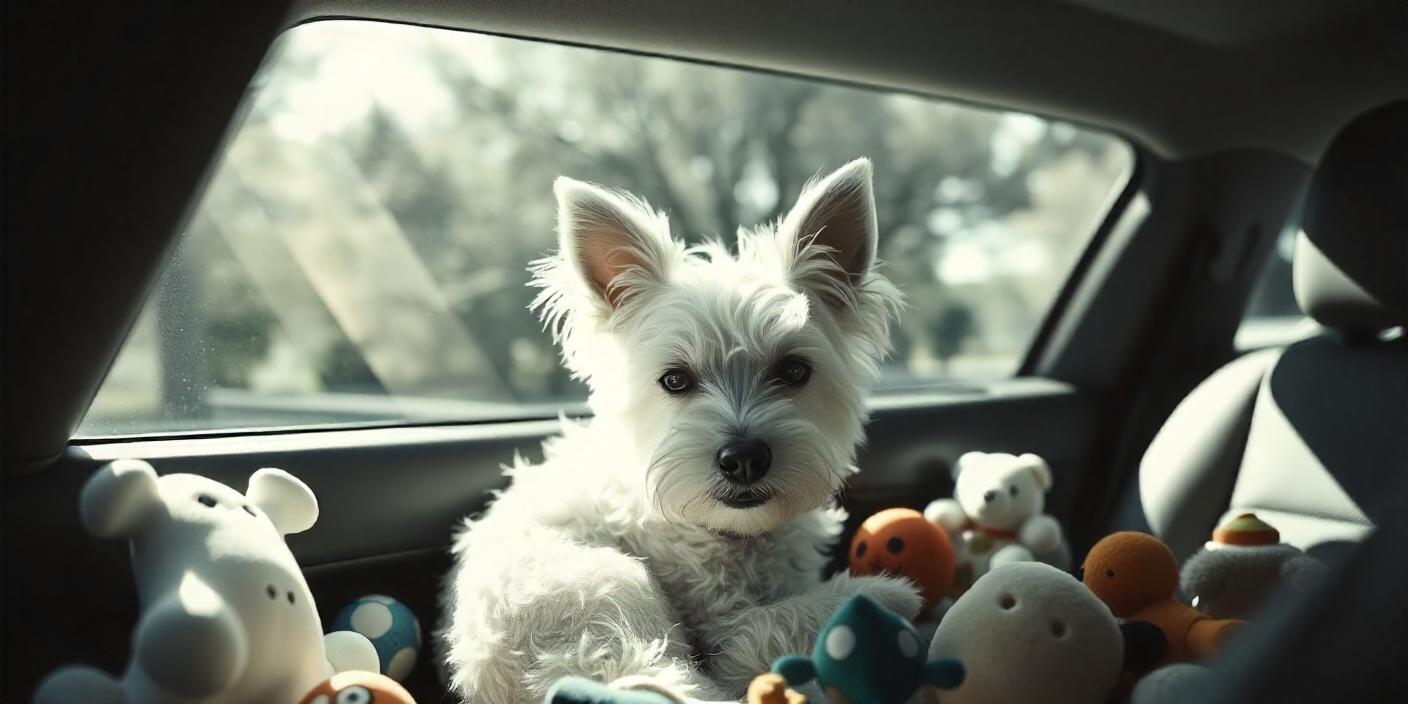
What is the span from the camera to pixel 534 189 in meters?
14.2

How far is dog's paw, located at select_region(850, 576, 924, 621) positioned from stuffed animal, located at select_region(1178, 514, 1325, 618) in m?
0.71

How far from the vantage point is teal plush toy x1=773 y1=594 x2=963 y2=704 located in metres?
1.78

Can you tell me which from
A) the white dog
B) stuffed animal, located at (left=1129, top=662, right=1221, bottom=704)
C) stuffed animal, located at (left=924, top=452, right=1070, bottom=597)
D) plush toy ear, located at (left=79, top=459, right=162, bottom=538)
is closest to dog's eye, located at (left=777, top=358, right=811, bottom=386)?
the white dog

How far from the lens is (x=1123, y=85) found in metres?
3.88

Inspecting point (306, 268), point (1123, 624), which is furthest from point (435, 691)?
point (306, 268)

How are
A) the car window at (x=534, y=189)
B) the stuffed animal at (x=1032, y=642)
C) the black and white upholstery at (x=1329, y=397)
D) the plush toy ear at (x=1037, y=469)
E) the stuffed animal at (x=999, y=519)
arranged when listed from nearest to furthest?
the stuffed animal at (x=1032, y=642)
the black and white upholstery at (x=1329, y=397)
the stuffed animal at (x=999, y=519)
the plush toy ear at (x=1037, y=469)
the car window at (x=534, y=189)

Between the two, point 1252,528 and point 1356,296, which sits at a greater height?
point 1356,296

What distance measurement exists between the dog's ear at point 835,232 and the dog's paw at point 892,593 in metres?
0.83

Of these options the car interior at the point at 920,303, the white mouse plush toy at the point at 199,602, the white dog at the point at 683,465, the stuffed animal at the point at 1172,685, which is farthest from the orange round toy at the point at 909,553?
the white mouse plush toy at the point at 199,602

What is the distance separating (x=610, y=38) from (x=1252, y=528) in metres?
2.22

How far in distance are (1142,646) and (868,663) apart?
75cm

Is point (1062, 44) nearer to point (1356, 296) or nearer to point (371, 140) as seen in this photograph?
point (1356, 296)

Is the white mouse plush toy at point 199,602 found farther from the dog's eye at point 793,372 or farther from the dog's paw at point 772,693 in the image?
the dog's eye at point 793,372

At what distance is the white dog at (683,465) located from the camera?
220 centimetres
